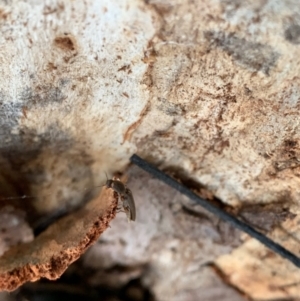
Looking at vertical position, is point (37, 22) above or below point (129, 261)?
above

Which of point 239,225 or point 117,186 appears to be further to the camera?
point 239,225

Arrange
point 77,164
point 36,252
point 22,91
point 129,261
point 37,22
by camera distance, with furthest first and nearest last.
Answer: point 129,261
point 77,164
point 36,252
point 22,91
point 37,22

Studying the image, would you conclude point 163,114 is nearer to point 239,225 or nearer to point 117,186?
point 117,186

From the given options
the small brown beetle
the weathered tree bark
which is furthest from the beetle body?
the weathered tree bark

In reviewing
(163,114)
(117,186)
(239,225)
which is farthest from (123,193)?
(239,225)

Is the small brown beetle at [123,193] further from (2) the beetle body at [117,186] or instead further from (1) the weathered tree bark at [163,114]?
(1) the weathered tree bark at [163,114]

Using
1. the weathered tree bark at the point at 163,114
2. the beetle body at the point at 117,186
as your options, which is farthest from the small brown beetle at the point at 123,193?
the weathered tree bark at the point at 163,114

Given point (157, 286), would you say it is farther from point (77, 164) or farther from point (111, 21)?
point (111, 21)

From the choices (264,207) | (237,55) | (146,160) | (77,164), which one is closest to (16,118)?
(77,164)
